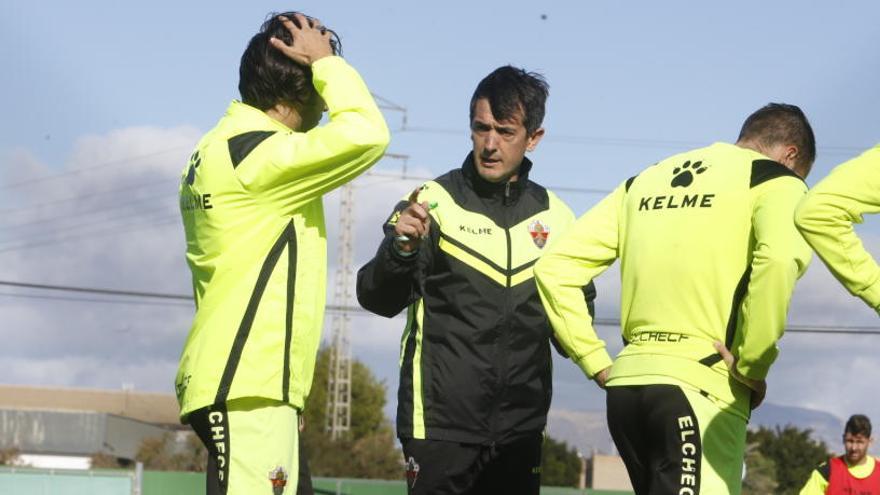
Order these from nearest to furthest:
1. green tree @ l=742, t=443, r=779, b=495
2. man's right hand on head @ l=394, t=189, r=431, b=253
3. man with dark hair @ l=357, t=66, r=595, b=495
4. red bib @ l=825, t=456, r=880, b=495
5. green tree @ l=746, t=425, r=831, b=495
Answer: man's right hand on head @ l=394, t=189, r=431, b=253 < man with dark hair @ l=357, t=66, r=595, b=495 < red bib @ l=825, t=456, r=880, b=495 < green tree @ l=742, t=443, r=779, b=495 < green tree @ l=746, t=425, r=831, b=495

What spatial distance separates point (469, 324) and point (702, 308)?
1.69 meters

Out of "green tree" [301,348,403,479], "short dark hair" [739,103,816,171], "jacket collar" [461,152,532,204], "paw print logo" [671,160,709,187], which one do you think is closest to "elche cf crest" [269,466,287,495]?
"paw print logo" [671,160,709,187]

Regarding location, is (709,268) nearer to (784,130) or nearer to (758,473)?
(784,130)

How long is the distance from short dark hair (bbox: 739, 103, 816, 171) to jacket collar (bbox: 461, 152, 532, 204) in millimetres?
1607

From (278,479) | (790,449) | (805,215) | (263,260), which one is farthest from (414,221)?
(790,449)

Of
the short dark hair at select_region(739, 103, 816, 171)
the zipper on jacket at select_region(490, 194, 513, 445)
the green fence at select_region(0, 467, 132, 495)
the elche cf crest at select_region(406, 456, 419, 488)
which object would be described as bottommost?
the elche cf crest at select_region(406, 456, 419, 488)

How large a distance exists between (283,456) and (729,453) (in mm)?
1639

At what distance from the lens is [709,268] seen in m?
5.71

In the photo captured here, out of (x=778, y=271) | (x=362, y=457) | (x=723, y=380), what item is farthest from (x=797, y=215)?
(x=362, y=457)

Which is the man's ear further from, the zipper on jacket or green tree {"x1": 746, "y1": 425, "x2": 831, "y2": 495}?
green tree {"x1": 746, "y1": 425, "x2": 831, "y2": 495}

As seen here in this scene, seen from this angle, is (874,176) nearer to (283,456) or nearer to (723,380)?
(723,380)

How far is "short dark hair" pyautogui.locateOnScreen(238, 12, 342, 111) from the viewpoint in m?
5.86

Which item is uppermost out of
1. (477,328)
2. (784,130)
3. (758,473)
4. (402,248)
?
(758,473)

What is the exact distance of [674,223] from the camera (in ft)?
19.0
